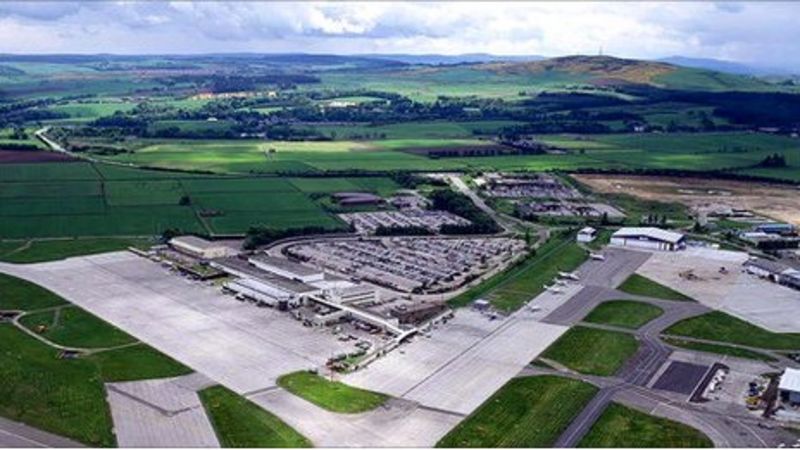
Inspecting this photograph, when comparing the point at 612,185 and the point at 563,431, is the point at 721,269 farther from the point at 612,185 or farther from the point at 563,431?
the point at 612,185

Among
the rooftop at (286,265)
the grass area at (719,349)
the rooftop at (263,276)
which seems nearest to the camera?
the grass area at (719,349)

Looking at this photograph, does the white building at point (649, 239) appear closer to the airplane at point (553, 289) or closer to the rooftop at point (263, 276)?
the airplane at point (553, 289)

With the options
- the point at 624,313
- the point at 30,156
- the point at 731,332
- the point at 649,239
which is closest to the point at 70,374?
the point at 624,313

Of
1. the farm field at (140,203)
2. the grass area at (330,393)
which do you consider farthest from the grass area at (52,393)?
the farm field at (140,203)

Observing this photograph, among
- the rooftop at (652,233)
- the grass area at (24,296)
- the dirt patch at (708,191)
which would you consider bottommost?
the grass area at (24,296)

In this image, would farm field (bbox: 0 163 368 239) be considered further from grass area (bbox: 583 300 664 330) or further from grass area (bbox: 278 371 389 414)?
grass area (bbox: 278 371 389 414)

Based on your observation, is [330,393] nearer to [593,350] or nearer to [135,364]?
[135,364]
